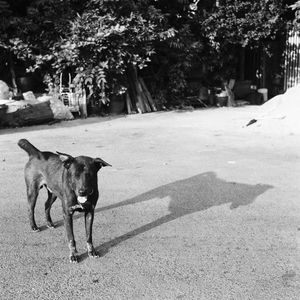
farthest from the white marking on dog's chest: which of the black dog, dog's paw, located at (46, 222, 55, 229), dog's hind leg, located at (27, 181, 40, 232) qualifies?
dog's paw, located at (46, 222, 55, 229)

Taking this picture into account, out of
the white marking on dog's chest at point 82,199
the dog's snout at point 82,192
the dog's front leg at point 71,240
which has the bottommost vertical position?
the dog's front leg at point 71,240

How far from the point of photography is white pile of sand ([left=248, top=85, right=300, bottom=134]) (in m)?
10.9

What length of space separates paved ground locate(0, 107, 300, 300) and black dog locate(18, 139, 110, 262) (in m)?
0.27

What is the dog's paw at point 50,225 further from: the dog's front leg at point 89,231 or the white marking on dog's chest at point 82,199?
the white marking on dog's chest at point 82,199

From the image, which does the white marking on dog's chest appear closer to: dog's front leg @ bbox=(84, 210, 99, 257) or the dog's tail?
dog's front leg @ bbox=(84, 210, 99, 257)

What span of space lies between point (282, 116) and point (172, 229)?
24.6ft

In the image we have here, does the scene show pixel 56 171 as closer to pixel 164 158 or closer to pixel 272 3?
pixel 164 158

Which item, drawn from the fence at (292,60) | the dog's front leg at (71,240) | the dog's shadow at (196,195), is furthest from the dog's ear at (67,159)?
the fence at (292,60)

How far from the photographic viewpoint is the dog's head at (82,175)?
3736 mm

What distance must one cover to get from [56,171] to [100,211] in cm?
122

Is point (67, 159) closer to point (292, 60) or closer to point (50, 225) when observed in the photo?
point (50, 225)

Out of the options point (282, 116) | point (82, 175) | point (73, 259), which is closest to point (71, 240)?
point (73, 259)

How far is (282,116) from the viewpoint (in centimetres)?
1158

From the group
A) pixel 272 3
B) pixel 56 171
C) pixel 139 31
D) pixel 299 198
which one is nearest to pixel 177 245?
pixel 56 171
